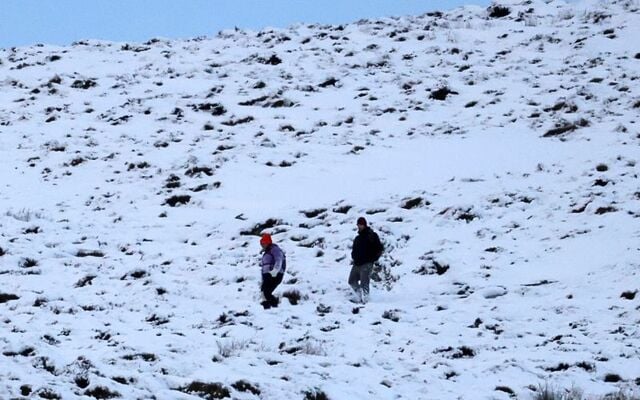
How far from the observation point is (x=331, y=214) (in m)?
16.0

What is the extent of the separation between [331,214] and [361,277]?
3904 millimetres

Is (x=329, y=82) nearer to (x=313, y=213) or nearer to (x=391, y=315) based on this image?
(x=313, y=213)

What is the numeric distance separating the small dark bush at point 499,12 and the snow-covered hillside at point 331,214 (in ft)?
7.14

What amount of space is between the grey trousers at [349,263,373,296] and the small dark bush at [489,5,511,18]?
80.6ft

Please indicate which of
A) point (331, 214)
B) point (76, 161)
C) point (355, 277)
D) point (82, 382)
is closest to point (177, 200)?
point (331, 214)

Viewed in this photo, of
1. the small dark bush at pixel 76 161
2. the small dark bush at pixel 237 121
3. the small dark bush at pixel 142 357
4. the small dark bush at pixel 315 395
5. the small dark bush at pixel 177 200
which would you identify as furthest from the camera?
the small dark bush at pixel 237 121

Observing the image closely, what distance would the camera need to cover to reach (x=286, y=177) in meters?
18.8

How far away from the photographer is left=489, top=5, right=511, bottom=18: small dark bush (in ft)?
111

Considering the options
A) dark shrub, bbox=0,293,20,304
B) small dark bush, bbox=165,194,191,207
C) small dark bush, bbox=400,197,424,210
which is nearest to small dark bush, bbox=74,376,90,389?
dark shrub, bbox=0,293,20,304

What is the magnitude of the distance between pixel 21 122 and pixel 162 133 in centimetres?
499

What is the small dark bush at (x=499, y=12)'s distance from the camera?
3397 cm

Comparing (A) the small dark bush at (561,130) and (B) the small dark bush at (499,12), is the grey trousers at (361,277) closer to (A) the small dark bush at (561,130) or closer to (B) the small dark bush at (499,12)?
(A) the small dark bush at (561,130)

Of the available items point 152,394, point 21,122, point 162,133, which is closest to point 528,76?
point 162,133

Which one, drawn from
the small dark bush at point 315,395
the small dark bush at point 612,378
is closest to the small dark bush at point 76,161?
the small dark bush at point 315,395
